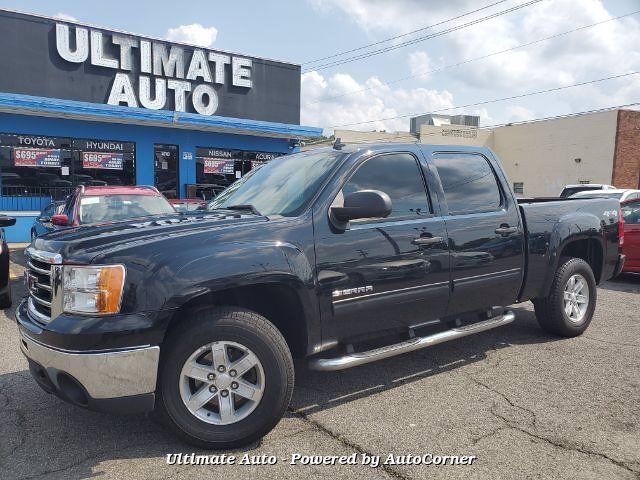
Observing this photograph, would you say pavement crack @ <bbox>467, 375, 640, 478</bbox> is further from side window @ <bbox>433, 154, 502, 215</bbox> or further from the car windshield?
the car windshield

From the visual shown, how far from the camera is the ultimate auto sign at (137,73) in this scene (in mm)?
15414

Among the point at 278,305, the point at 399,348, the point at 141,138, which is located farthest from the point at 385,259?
the point at 141,138

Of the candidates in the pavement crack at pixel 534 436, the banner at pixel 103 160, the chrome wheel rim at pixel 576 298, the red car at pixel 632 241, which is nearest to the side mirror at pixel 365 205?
the pavement crack at pixel 534 436

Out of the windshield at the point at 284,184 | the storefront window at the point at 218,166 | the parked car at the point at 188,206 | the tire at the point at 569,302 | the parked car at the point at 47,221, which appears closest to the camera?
the windshield at the point at 284,184

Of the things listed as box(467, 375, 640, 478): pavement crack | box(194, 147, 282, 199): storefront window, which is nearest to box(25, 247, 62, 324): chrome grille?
box(467, 375, 640, 478): pavement crack

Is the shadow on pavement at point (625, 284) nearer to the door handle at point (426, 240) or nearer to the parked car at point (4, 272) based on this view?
the door handle at point (426, 240)

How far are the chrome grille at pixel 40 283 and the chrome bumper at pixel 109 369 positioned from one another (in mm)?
330

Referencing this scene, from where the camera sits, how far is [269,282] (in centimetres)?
338

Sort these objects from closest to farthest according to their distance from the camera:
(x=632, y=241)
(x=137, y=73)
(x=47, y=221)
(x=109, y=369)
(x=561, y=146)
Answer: (x=109, y=369)
(x=632, y=241)
(x=47, y=221)
(x=137, y=73)
(x=561, y=146)

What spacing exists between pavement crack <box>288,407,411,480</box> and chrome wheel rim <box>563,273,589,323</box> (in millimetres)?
3273

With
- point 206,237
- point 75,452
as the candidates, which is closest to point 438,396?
point 206,237

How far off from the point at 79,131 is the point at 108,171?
1357 mm

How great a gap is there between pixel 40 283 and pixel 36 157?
13007mm

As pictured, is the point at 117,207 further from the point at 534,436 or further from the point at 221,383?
the point at 534,436
